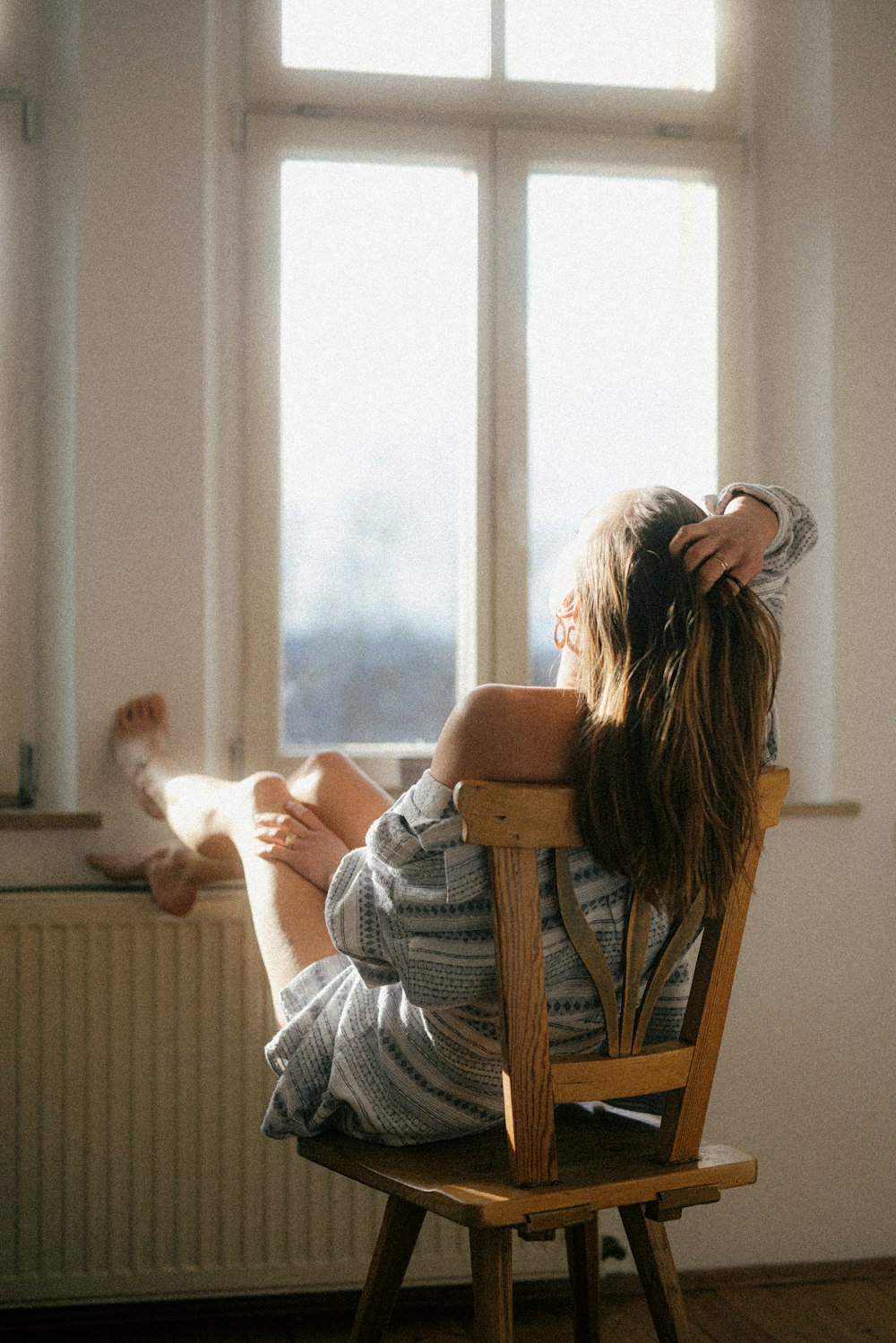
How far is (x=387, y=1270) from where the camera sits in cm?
140

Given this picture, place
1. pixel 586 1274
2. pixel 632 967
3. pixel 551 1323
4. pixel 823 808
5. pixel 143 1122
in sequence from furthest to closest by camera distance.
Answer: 1. pixel 823 808
2. pixel 551 1323
3. pixel 143 1122
4. pixel 586 1274
5. pixel 632 967

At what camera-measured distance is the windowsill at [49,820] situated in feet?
6.72

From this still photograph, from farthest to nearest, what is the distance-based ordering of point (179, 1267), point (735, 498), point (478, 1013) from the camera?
1. point (179, 1267)
2. point (735, 498)
3. point (478, 1013)

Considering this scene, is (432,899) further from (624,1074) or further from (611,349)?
(611,349)

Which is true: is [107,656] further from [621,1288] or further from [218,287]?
[621,1288]

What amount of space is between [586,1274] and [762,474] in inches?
60.0

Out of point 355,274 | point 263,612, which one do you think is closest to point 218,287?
point 355,274

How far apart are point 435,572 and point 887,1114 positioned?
1.28 meters

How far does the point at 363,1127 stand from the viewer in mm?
1322

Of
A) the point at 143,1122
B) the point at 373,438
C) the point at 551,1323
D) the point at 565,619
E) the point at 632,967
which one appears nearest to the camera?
the point at 632,967

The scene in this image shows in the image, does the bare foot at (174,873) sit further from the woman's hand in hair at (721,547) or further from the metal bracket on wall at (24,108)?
the metal bracket on wall at (24,108)

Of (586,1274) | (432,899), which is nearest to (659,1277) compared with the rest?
(586,1274)

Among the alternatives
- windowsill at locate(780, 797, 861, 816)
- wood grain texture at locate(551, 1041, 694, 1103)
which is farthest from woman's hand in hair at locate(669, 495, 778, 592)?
windowsill at locate(780, 797, 861, 816)

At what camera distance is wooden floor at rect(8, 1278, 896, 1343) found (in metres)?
1.99
